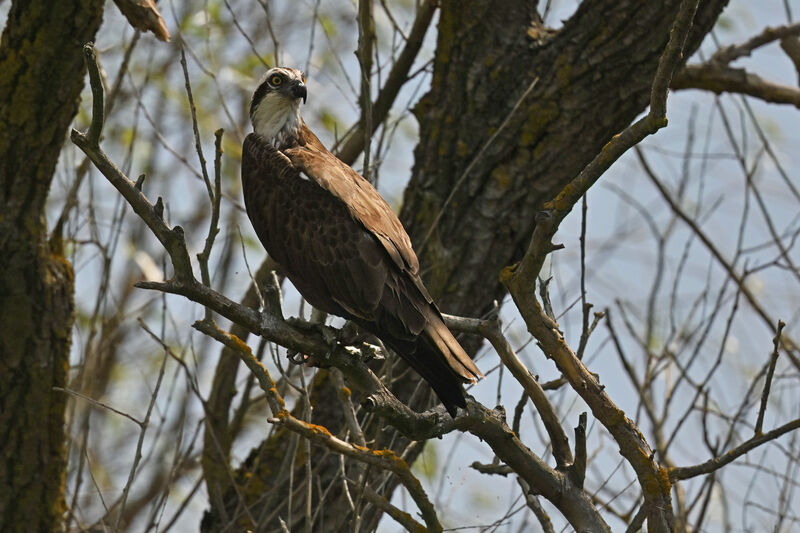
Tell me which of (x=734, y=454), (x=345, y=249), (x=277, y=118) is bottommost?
(x=734, y=454)

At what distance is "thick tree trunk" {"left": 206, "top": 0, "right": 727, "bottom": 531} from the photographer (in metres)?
5.19

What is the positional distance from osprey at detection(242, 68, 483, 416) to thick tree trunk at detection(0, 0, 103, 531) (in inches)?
37.5

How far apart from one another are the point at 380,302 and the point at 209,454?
2079mm

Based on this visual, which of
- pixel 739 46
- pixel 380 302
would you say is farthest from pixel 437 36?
pixel 380 302

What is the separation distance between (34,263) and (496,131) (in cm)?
240

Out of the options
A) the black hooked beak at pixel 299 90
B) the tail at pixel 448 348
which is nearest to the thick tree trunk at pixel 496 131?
the black hooked beak at pixel 299 90

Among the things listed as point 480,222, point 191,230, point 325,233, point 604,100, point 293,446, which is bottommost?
point 293,446

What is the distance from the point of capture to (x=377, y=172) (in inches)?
199

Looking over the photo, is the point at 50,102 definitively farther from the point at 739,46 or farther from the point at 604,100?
the point at 739,46

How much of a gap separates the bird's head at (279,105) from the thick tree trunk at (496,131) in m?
0.86

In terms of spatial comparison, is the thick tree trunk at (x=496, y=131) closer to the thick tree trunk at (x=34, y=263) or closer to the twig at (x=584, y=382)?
the thick tree trunk at (x=34, y=263)

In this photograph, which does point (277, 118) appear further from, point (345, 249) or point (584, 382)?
point (584, 382)

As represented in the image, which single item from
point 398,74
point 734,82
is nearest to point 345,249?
point 398,74

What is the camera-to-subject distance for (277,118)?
4988 millimetres
